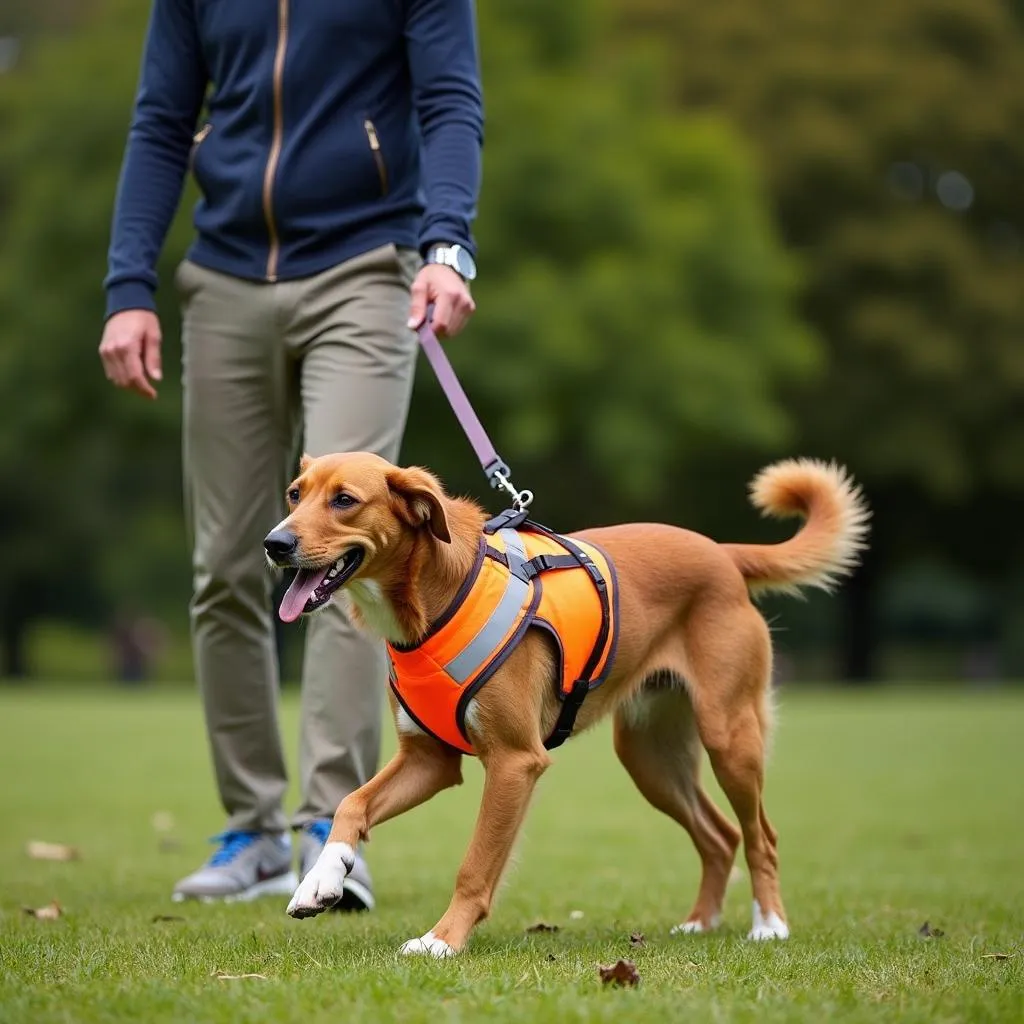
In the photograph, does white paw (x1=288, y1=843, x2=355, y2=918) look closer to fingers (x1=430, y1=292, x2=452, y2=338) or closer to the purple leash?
the purple leash

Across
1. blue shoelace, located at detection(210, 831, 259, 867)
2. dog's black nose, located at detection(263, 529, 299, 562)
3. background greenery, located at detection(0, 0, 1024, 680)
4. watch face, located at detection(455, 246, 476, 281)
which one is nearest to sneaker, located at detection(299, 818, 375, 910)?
blue shoelace, located at detection(210, 831, 259, 867)

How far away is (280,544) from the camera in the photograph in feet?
13.8

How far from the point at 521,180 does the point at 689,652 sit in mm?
22542

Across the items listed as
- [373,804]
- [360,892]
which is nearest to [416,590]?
[373,804]

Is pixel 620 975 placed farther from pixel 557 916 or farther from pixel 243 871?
pixel 243 871

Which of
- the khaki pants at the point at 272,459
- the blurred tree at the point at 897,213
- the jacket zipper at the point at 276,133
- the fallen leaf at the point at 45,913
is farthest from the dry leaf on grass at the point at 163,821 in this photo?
the blurred tree at the point at 897,213

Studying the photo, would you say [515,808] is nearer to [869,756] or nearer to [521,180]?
[869,756]

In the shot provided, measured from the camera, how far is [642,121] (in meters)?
30.1

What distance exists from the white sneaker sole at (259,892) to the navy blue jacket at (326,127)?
203 cm

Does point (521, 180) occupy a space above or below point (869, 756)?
above

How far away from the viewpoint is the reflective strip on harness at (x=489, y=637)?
4387 millimetres

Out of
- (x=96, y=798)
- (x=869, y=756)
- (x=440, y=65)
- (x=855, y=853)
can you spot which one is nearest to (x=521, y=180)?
(x=869, y=756)

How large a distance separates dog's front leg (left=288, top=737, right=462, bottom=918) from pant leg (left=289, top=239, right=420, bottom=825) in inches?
29.6

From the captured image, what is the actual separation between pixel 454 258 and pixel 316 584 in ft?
4.07
